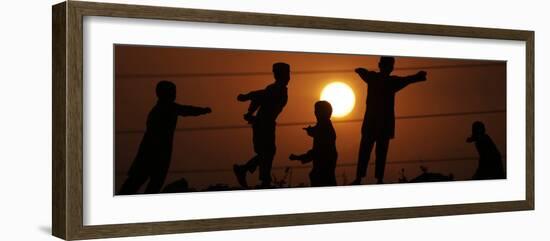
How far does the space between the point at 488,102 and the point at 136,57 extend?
5.92 ft

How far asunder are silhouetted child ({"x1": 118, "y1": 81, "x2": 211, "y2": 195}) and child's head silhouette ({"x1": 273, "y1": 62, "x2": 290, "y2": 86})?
1.41ft

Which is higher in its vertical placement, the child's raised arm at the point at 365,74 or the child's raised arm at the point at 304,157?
the child's raised arm at the point at 365,74

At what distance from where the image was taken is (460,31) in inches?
184

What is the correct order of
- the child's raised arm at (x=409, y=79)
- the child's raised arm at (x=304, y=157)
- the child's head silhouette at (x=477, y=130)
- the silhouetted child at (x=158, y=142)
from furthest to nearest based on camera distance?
the child's head silhouette at (x=477, y=130)
the child's raised arm at (x=409, y=79)
the child's raised arm at (x=304, y=157)
the silhouetted child at (x=158, y=142)

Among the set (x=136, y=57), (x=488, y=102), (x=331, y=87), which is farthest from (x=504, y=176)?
(x=136, y=57)

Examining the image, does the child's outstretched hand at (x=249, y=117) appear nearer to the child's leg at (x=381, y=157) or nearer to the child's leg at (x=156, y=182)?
the child's leg at (x=156, y=182)

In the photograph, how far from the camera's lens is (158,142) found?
13.1 ft

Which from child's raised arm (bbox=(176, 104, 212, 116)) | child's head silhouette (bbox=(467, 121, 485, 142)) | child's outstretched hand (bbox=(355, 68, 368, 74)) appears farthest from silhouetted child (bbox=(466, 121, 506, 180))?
child's raised arm (bbox=(176, 104, 212, 116))

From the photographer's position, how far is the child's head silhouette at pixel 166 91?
400 cm

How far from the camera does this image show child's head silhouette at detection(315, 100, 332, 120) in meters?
4.35

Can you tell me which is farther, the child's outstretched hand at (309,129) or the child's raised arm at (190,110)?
the child's outstretched hand at (309,129)

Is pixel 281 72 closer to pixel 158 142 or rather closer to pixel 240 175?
pixel 240 175

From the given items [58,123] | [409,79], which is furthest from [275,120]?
[58,123]

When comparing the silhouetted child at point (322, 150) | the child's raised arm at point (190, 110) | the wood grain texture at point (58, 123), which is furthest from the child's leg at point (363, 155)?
the wood grain texture at point (58, 123)
